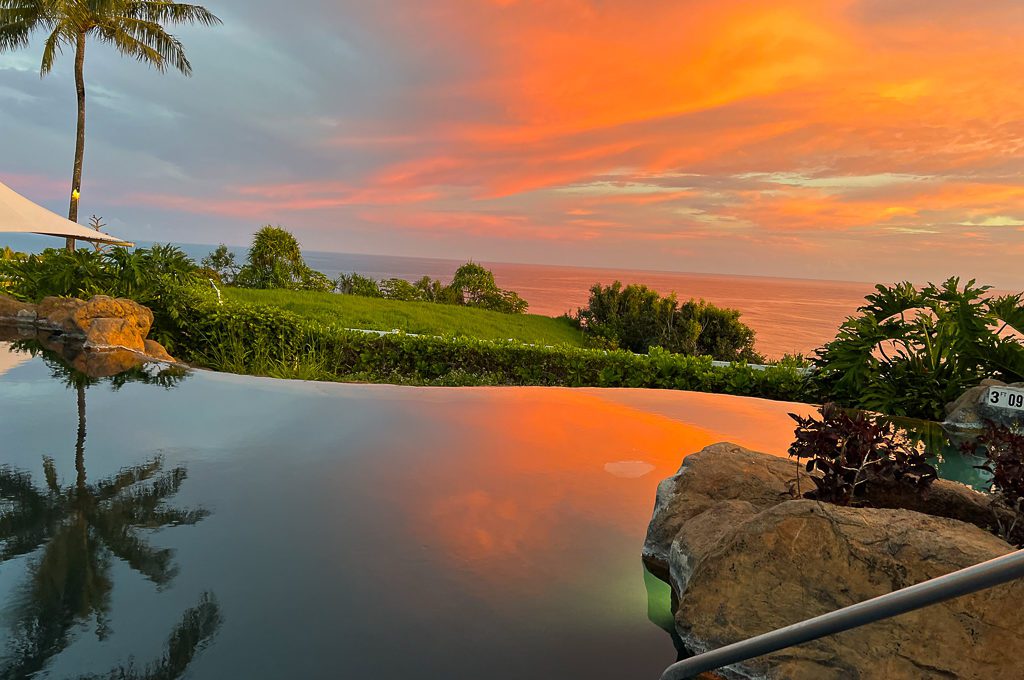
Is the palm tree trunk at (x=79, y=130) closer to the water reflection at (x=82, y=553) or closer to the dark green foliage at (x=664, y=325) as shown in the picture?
the dark green foliage at (x=664, y=325)

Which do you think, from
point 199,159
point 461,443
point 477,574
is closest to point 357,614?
point 477,574

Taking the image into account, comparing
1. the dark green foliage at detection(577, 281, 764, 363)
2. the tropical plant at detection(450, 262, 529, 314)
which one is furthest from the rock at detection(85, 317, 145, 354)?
the tropical plant at detection(450, 262, 529, 314)

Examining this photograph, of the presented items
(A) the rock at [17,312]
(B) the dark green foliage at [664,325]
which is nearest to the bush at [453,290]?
(B) the dark green foliage at [664,325]

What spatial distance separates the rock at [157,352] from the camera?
793 centimetres

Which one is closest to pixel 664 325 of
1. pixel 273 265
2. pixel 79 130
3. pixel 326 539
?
pixel 273 265

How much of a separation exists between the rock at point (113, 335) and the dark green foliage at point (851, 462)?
330 inches

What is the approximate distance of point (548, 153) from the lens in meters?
14.7

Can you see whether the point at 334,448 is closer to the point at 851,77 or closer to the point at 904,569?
the point at 904,569

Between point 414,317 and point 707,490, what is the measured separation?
1277cm

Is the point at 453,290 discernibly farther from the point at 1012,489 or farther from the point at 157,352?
the point at 1012,489

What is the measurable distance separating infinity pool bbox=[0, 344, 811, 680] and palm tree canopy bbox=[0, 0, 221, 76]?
1968 cm

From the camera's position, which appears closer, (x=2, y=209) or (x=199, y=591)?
(x=199, y=591)

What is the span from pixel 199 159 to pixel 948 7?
33.3 meters

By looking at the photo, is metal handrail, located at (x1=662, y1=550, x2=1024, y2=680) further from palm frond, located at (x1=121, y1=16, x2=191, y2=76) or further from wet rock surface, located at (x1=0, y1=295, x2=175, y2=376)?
palm frond, located at (x1=121, y1=16, x2=191, y2=76)
